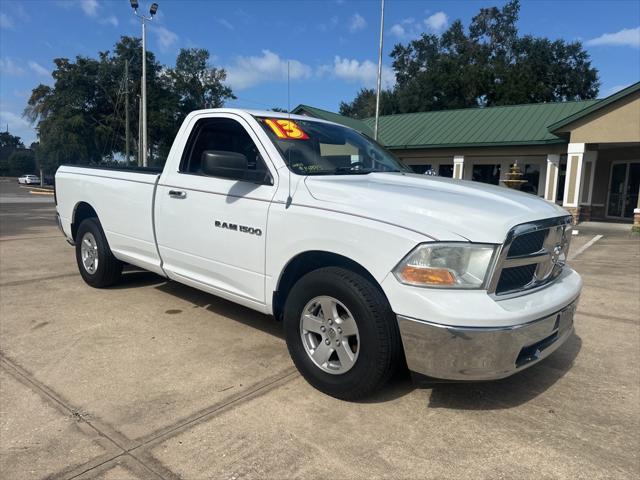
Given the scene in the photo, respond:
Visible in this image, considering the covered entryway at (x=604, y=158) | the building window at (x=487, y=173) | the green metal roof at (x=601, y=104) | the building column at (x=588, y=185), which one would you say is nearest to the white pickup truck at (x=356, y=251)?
the green metal roof at (x=601, y=104)

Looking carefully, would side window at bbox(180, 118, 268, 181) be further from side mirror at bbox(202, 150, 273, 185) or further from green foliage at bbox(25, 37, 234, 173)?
green foliage at bbox(25, 37, 234, 173)

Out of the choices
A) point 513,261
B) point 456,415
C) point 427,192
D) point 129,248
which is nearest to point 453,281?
point 513,261

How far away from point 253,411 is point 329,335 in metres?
0.68

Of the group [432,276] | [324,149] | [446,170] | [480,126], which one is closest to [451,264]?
[432,276]

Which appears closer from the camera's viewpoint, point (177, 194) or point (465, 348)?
point (465, 348)

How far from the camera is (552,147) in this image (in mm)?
20125

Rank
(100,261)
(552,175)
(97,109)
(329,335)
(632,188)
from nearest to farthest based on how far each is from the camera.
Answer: (329,335) < (100,261) < (632,188) < (552,175) < (97,109)

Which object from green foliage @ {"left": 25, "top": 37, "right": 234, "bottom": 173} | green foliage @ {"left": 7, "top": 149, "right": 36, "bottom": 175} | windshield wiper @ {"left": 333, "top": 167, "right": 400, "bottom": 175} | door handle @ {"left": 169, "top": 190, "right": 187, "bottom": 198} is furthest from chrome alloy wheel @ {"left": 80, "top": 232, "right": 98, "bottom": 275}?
green foliage @ {"left": 7, "top": 149, "right": 36, "bottom": 175}

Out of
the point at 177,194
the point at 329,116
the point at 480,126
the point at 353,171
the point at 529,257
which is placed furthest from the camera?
the point at 329,116

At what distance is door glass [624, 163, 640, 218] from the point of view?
19.8 meters

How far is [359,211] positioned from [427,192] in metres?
0.50

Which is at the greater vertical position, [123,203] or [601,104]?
[601,104]

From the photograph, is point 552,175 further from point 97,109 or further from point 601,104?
point 97,109

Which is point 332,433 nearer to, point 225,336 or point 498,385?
point 498,385
